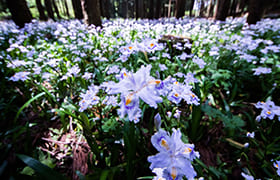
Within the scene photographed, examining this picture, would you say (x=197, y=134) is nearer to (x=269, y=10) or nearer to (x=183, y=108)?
(x=183, y=108)

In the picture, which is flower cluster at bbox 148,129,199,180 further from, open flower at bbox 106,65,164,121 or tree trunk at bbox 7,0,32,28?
tree trunk at bbox 7,0,32,28

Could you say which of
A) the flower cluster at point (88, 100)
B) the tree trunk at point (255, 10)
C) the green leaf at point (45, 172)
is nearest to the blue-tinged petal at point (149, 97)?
the green leaf at point (45, 172)

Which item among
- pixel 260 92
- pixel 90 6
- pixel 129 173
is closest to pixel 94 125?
pixel 129 173

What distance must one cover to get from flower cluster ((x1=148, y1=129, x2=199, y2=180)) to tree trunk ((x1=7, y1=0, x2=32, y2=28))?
8384 millimetres

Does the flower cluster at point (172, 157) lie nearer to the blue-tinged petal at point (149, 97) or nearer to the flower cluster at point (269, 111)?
the blue-tinged petal at point (149, 97)

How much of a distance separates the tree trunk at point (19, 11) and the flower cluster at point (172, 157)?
8.38 meters

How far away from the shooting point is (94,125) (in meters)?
1.85

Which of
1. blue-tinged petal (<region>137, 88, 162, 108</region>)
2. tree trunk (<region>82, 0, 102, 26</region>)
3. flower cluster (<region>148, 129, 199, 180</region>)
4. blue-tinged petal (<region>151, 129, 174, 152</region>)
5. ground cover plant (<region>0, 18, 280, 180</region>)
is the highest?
tree trunk (<region>82, 0, 102, 26</region>)

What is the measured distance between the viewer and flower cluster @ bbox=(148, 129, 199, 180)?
644mm

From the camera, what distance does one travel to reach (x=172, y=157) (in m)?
0.69

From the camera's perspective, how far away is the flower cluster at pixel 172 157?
0.64 meters

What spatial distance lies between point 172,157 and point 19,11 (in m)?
8.58

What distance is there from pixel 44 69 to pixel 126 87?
2.65m

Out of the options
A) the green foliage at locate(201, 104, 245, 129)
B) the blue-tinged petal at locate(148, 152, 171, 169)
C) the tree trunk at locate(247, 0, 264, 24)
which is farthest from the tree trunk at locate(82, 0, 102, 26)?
the tree trunk at locate(247, 0, 264, 24)
